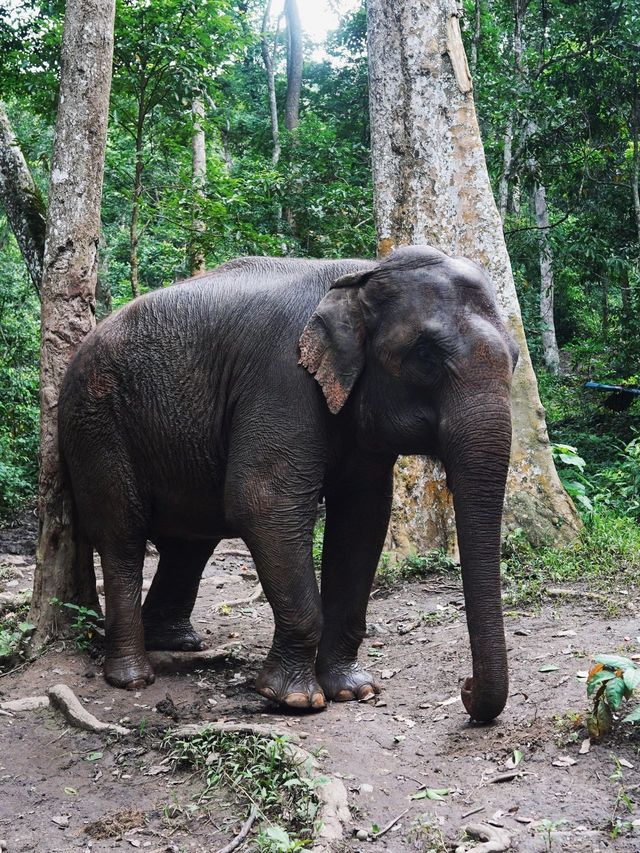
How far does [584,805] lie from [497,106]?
1415 cm

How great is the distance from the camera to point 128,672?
591 cm

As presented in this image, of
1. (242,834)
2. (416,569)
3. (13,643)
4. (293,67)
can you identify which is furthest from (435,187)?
(293,67)

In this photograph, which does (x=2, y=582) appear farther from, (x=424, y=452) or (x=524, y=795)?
(x=524, y=795)

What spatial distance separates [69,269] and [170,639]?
2.80 meters

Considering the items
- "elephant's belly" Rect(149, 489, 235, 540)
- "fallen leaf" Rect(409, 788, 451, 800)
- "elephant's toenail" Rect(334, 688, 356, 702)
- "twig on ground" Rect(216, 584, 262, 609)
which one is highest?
"elephant's belly" Rect(149, 489, 235, 540)

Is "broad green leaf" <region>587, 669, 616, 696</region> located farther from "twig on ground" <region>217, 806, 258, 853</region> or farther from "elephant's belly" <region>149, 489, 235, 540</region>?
"elephant's belly" <region>149, 489, 235, 540</region>

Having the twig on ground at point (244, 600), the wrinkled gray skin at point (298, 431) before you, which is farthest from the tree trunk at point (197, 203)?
the wrinkled gray skin at point (298, 431)

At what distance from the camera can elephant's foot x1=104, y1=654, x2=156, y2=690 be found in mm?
5879

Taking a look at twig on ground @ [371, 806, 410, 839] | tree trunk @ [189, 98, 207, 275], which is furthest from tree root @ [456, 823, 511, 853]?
tree trunk @ [189, 98, 207, 275]

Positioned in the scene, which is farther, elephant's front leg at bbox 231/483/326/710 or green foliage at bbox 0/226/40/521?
green foliage at bbox 0/226/40/521

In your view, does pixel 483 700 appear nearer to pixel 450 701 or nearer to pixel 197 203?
pixel 450 701

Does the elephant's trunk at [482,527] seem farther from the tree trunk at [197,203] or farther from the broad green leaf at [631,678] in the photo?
the tree trunk at [197,203]

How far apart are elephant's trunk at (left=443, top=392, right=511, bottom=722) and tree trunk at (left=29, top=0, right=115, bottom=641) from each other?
3177 millimetres

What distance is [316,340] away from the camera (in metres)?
5.15
